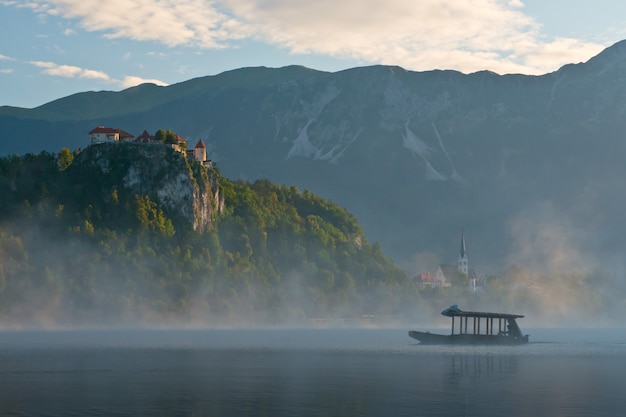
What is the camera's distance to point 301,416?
276 ft

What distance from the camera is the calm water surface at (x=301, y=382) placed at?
89.1 m

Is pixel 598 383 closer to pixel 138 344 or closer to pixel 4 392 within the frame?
pixel 4 392

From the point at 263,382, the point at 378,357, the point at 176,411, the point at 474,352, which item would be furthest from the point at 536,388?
the point at 474,352

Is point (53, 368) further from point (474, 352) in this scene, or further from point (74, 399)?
point (474, 352)

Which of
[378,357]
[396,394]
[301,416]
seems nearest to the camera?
[301,416]

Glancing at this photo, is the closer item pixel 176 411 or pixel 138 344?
pixel 176 411

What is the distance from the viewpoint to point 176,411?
86.5 m

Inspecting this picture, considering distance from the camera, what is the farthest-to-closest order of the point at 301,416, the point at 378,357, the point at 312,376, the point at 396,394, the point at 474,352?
the point at 474,352 < the point at 378,357 < the point at 312,376 < the point at 396,394 < the point at 301,416

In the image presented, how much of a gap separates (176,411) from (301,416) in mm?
10267

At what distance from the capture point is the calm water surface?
89125 millimetres

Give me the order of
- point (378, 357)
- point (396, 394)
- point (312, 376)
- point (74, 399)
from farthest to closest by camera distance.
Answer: point (378, 357) < point (312, 376) < point (396, 394) < point (74, 399)

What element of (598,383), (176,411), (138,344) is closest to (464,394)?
(598,383)

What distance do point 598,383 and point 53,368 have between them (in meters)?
61.6

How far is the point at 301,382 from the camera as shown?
11244cm
